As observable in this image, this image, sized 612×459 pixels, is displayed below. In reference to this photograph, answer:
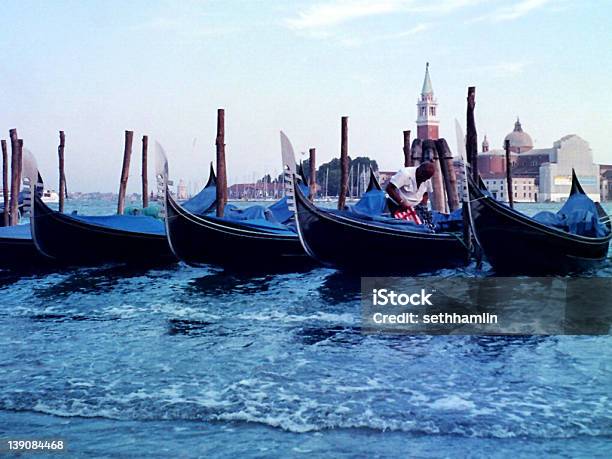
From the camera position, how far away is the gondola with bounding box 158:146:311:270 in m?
7.54

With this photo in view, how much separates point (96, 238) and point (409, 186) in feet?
11.2

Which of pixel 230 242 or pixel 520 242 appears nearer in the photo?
pixel 520 242

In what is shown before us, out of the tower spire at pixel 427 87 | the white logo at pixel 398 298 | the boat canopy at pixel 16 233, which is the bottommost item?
the white logo at pixel 398 298

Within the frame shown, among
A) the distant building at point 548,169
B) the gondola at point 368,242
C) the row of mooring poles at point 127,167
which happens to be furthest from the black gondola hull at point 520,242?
the distant building at point 548,169

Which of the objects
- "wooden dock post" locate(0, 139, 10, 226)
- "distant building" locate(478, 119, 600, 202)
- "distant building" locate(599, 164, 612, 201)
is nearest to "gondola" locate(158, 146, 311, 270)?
"wooden dock post" locate(0, 139, 10, 226)

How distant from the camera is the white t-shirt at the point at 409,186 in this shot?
7441mm

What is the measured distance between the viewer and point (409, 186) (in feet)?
24.8

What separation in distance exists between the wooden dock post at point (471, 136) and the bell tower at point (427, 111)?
192ft

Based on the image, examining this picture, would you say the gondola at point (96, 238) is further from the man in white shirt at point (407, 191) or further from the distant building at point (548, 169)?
the distant building at point (548, 169)

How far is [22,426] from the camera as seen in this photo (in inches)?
110

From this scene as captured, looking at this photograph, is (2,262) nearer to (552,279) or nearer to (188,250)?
(188,250)

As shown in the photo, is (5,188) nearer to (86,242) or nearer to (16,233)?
(16,233)

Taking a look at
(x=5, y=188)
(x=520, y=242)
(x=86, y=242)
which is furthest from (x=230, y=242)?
(x=5, y=188)

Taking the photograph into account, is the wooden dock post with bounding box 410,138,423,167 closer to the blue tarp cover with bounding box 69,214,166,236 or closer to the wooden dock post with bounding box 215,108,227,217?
the wooden dock post with bounding box 215,108,227,217
